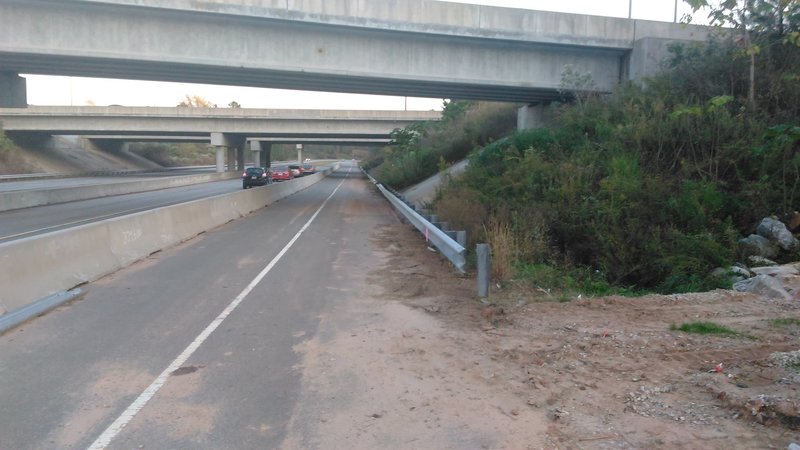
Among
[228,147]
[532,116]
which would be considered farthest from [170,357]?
[228,147]

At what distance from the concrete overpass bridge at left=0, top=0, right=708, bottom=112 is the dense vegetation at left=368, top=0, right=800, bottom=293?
5.06 m

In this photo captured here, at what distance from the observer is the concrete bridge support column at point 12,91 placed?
20.6 metres

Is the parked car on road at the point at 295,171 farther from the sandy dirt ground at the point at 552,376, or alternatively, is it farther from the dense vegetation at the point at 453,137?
the sandy dirt ground at the point at 552,376

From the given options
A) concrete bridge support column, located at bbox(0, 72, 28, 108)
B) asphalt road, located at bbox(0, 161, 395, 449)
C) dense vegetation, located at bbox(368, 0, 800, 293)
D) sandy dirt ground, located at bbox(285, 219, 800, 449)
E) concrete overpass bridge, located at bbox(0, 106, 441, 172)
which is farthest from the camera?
concrete overpass bridge, located at bbox(0, 106, 441, 172)

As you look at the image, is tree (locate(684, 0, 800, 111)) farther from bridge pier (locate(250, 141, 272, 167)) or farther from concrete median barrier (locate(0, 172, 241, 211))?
bridge pier (locate(250, 141, 272, 167))

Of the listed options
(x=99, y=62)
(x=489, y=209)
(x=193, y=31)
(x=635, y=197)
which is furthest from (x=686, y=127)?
(x=99, y=62)

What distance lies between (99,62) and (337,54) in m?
7.71

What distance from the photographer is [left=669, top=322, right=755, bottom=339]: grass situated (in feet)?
21.0

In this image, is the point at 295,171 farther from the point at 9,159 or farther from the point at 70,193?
the point at 70,193

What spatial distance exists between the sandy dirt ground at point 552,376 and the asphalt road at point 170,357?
0.47 meters

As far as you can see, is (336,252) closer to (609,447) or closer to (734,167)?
(734,167)

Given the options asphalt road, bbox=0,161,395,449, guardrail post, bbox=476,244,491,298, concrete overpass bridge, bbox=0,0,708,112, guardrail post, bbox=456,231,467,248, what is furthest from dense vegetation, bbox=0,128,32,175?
guardrail post, bbox=476,244,491,298

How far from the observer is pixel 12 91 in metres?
21.0

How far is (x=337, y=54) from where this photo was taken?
20.5 metres
